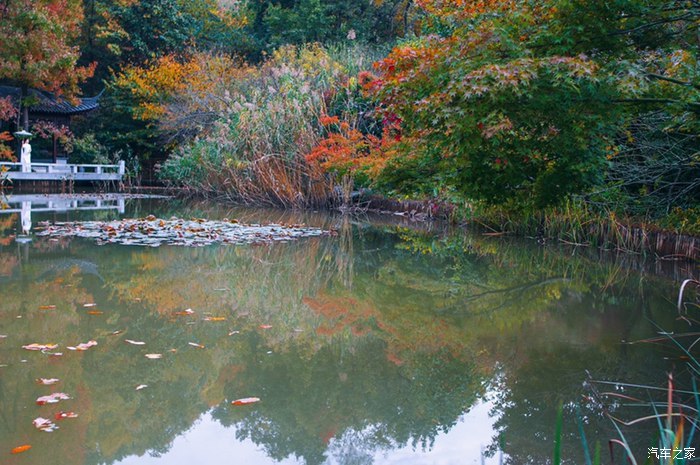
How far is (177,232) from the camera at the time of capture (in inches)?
304

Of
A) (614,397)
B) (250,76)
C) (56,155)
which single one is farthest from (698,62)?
(56,155)

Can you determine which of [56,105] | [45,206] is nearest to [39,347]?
[45,206]

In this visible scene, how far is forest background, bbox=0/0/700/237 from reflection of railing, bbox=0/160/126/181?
1.64 ft

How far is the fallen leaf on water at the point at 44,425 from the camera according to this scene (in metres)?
2.25

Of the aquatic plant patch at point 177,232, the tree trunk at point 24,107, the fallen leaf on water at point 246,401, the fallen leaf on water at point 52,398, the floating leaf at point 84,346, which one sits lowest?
the fallen leaf on water at point 246,401

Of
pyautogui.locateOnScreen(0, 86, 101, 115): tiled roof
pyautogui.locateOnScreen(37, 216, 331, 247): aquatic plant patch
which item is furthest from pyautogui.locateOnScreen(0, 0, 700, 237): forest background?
pyautogui.locateOnScreen(37, 216, 331, 247): aquatic plant patch

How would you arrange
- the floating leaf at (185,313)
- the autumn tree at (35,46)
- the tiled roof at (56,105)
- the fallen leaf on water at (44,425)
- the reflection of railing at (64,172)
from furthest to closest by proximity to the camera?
the tiled roof at (56,105) → the reflection of railing at (64,172) → the autumn tree at (35,46) → the floating leaf at (185,313) → the fallen leaf on water at (44,425)

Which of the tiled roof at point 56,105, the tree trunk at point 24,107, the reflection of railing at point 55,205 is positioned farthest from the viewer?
the tiled roof at point 56,105

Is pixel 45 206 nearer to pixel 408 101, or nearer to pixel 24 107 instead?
pixel 24 107

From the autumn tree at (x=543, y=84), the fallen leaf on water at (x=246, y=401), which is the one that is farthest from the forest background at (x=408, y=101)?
the fallen leaf on water at (x=246, y=401)

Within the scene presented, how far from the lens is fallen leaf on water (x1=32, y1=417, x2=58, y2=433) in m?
2.25

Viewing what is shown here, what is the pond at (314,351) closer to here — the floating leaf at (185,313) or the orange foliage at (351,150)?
the floating leaf at (185,313)

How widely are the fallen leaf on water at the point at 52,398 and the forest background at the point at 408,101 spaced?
103 inches

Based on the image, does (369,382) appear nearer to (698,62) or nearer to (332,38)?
(698,62)
